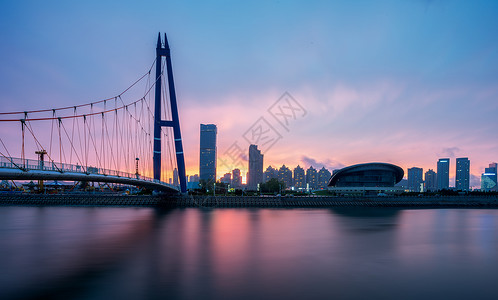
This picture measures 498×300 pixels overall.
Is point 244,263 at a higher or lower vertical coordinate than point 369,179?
higher

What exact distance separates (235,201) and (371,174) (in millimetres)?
72376

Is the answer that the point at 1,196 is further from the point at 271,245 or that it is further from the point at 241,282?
the point at 241,282

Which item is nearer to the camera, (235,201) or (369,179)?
(235,201)

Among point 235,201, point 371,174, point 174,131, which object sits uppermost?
point 174,131

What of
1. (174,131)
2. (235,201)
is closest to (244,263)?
(174,131)

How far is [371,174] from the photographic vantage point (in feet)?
416

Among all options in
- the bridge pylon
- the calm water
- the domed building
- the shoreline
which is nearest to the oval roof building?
the domed building

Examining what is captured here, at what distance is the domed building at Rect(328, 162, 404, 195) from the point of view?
124744 mm

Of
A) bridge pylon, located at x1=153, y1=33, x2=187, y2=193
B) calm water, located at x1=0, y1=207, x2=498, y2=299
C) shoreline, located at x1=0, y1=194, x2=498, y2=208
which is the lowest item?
shoreline, located at x1=0, y1=194, x2=498, y2=208

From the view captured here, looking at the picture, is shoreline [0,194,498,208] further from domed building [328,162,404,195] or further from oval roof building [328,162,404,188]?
oval roof building [328,162,404,188]

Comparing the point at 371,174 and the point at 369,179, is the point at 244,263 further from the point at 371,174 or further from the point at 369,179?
the point at 371,174

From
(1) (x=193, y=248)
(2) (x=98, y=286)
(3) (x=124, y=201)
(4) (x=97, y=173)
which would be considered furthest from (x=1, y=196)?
(2) (x=98, y=286)

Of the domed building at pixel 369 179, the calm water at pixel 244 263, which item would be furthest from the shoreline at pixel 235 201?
the calm water at pixel 244 263

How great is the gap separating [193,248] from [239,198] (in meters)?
55.6
